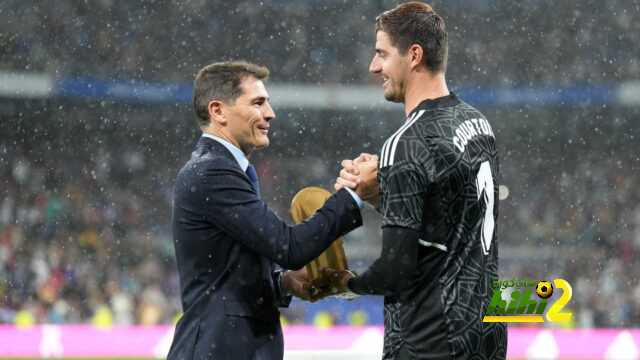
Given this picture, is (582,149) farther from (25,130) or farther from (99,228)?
(25,130)

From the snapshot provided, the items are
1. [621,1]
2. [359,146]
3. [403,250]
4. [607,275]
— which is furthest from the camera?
[621,1]

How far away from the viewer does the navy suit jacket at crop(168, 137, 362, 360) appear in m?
2.46

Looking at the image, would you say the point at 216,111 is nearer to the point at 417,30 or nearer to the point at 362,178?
the point at 362,178

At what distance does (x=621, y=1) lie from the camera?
54.5 ft

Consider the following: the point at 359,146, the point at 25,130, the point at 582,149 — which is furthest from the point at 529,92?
the point at 25,130

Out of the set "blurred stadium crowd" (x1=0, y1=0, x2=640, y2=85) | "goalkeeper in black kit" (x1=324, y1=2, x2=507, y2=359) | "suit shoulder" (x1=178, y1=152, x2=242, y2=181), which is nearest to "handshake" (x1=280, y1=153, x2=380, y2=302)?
"goalkeeper in black kit" (x1=324, y1=2, x2=507, y2=359)

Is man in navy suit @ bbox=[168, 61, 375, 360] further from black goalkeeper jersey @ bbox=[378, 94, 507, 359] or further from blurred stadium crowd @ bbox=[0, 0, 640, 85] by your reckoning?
blurred stadium crowd @ bbox=[0, 0, 640, 85]

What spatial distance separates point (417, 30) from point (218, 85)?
639 millimetres

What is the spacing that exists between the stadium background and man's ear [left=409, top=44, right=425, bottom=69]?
8.71 meters

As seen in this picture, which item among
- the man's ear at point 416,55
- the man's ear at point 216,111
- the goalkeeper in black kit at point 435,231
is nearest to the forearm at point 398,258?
the goalkeeper in black kit at point 435,231

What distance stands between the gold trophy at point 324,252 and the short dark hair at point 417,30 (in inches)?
21.1

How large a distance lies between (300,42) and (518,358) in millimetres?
7899

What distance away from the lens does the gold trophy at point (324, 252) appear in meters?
2.68

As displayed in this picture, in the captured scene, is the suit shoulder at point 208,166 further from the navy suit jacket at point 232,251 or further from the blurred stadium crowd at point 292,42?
the blurred stadium crowd at point 292,42
